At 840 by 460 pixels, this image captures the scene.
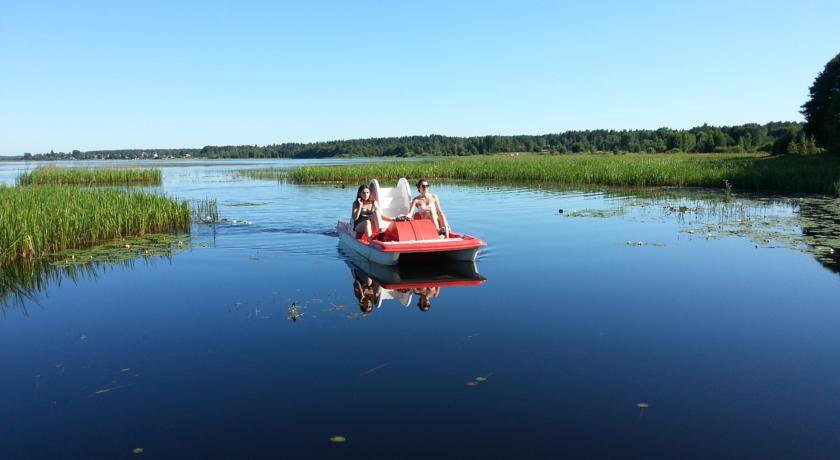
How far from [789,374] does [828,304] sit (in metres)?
3.72

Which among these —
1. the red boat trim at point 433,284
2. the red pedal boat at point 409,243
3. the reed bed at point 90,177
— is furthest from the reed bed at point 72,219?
the reed bed at point 90,177

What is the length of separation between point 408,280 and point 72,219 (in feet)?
29.5

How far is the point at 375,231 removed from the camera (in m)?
14.2

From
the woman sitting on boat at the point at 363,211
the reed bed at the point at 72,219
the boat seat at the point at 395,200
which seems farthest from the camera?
the boat seat at the point at 395,200

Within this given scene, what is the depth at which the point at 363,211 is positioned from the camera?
1430 centimetres

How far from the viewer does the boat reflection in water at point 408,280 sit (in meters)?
10.1

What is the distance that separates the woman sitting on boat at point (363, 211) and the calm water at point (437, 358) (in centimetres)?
94

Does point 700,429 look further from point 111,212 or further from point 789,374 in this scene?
point 111,212

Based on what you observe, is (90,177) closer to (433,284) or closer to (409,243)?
(409,243)

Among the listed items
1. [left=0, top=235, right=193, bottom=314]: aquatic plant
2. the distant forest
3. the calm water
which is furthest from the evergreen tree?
[left=0, top=235, right=193, bottom=314]: aquatic plant

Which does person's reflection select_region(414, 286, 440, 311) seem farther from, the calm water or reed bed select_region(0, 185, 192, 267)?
reed bed select_region(0, 185, 192, 267)

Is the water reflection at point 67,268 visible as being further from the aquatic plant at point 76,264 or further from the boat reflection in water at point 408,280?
the boat reflection in water at point 408,280

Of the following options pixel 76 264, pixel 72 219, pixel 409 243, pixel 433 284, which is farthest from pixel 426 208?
pixel 72 219

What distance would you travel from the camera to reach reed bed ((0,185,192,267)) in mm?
13367
